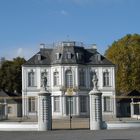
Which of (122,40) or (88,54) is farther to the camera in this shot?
(122,40)

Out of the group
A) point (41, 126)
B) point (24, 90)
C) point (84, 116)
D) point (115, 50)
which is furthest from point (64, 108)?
point (41, 126)

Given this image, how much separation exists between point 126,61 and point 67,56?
1100 cm

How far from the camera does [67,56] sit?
64.8 m

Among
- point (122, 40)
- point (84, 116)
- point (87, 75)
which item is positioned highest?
point (122, 40)

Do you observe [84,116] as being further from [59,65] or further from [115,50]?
[115,50]

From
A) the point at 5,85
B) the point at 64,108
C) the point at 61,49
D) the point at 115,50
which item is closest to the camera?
the point at 64,108

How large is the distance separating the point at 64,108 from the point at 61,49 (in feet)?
29.0

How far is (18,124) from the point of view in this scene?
1359 inches

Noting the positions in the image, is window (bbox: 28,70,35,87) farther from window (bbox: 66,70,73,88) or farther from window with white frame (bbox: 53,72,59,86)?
window (bbox: 66,70,73,88)

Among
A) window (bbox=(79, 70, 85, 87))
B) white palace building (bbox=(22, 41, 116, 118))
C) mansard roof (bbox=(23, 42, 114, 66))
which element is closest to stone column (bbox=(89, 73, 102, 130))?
white palace building (bbox=(22, 41, 116, 118))

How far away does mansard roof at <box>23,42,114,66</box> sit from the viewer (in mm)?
64812

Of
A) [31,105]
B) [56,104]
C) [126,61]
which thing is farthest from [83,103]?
[126,61]

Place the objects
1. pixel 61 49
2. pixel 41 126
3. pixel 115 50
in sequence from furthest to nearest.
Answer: pixel 115 50, pixel 61 49, pixel 41 126

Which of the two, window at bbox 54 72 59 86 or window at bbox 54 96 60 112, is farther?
window at bbox 54 72 59 86
